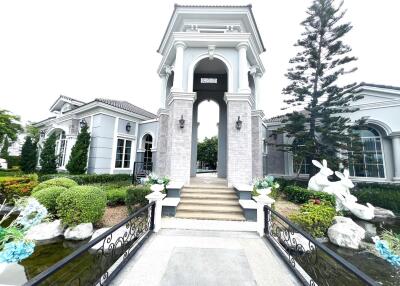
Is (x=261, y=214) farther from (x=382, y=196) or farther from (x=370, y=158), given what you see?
(x=370, y=158)

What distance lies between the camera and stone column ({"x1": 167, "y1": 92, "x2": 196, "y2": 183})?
6.14 metres

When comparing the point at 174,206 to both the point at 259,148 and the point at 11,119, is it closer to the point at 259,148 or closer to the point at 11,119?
the point at 259,148

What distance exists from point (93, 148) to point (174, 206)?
7.56 m

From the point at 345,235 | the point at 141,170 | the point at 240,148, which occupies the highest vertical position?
the point at 240,148

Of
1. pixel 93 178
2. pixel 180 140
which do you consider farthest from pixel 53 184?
pixel 180 140

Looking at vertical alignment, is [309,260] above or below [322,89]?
below

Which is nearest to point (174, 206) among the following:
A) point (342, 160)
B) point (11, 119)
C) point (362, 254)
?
point (362, 254)

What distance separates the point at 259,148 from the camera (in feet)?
26.0

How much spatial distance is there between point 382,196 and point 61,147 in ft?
59.6

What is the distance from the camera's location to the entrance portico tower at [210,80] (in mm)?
6223

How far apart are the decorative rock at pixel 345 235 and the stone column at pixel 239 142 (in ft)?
8.32

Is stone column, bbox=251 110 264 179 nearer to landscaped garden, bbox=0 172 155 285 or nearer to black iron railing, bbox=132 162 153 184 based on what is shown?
landscaped garden, bbox=0 172 155 285

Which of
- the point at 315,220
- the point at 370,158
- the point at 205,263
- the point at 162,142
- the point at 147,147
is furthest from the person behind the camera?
the point at 147,147

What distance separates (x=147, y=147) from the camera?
40.2ft
